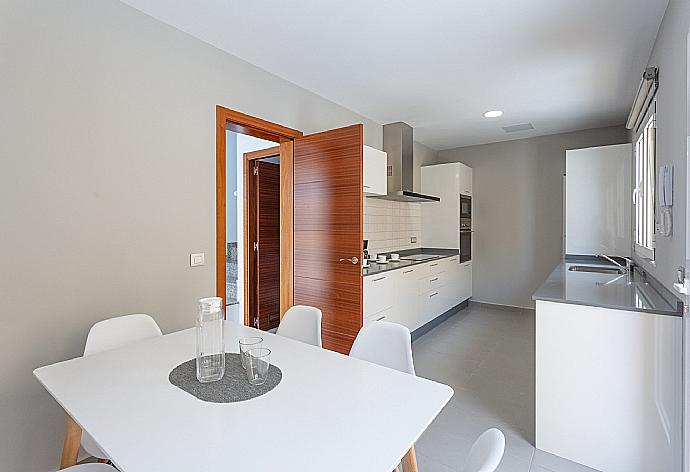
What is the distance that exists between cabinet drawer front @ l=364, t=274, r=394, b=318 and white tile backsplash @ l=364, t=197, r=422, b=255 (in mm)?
873

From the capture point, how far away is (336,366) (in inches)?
58.2

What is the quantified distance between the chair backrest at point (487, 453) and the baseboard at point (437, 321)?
3.13m

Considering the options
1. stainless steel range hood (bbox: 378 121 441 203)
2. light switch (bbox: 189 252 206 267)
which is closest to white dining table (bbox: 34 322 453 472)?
light switch (bbox: 189 252 206 267)

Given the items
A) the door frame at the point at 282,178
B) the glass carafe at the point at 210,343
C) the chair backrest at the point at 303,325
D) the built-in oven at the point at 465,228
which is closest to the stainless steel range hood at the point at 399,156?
the built-in oven at the point at 465,228

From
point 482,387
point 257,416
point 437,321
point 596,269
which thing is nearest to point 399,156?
point 437,321

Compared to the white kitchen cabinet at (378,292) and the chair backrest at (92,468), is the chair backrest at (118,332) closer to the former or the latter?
the chair backrest at (92,468)

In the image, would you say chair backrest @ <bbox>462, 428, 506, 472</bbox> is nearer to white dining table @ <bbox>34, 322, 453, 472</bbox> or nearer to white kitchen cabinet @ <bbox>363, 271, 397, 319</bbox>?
white dining table @ <bbox>34, 322, 453, 472</bbox>

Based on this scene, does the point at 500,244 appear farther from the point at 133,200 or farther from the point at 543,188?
the point at 133,200

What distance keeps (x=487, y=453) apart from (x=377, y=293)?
2.39 metres

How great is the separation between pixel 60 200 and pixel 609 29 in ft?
11.4

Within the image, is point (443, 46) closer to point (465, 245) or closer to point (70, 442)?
point (70, 442)

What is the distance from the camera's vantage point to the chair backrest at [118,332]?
1.76 m

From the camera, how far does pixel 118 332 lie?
186 cm

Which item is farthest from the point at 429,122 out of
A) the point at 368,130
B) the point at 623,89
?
the point at 623,89
